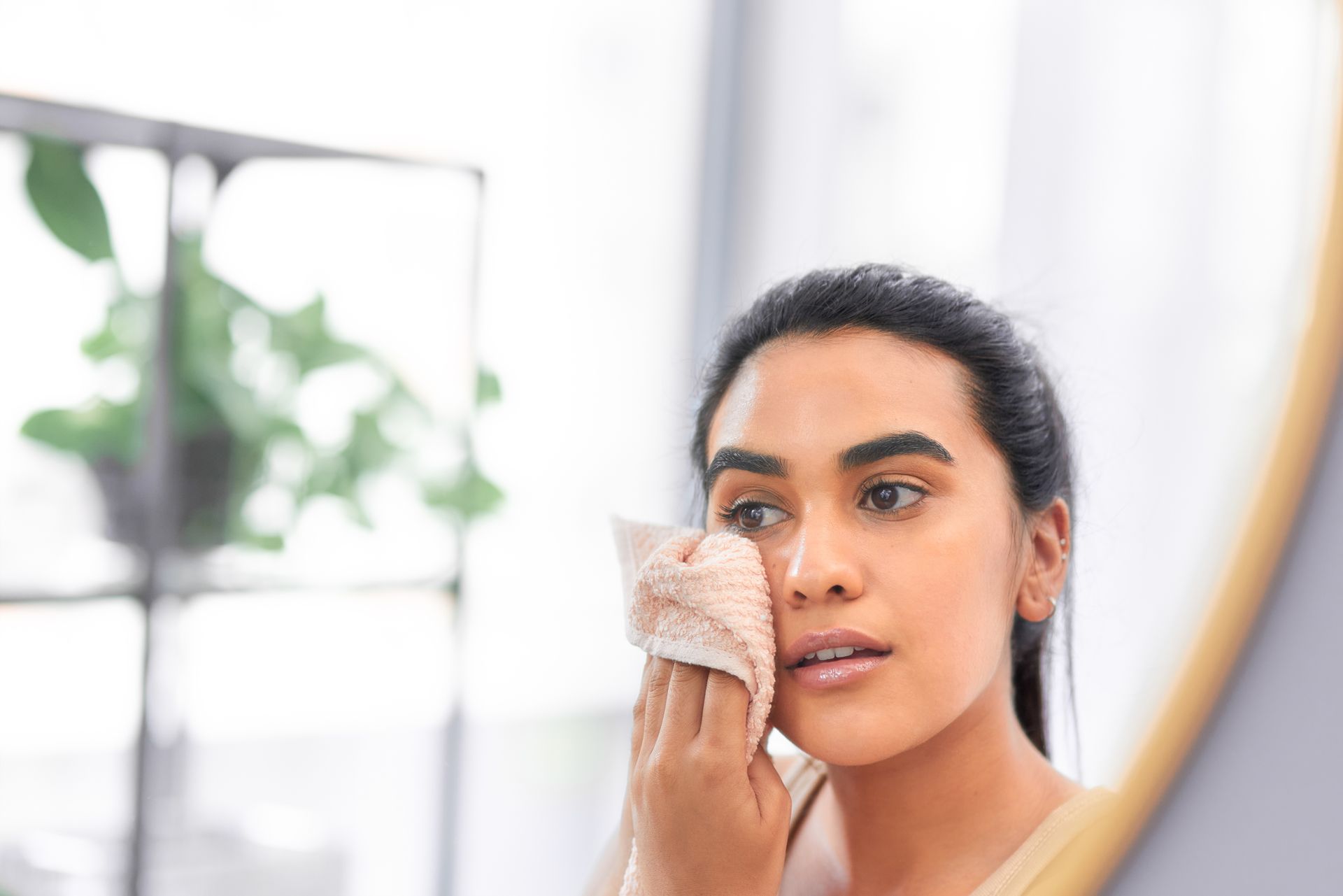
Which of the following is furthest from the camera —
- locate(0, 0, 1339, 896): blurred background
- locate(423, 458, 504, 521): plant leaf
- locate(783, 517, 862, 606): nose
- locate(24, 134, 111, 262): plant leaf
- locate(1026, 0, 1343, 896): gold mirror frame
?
locate(423, 458, 504, 521): plant leaf

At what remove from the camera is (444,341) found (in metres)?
1.11

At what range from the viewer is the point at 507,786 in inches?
47.4

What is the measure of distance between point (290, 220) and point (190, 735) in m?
0.47

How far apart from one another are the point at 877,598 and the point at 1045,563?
4.6 inches

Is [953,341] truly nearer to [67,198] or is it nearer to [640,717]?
[640,717]

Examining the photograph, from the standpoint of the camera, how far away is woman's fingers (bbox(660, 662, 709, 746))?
43 cm

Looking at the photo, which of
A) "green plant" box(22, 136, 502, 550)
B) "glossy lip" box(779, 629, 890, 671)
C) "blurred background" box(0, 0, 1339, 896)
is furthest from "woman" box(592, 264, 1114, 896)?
"green plant" box(22, 136, 502, 550)

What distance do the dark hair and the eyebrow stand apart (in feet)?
0.13

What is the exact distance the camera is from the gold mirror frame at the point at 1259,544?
28 centimetres

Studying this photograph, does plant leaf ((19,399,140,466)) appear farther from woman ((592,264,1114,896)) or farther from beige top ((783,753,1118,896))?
beige top ((783,753,1118,896))

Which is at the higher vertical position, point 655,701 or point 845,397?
point 845,397

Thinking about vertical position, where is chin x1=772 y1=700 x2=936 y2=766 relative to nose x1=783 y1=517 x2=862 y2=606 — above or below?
below

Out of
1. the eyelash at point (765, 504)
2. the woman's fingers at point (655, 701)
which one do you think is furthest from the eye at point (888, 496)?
the woman's fingers at point (655, 701)

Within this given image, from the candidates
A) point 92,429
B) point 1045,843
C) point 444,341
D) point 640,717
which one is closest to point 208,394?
point 92,429
